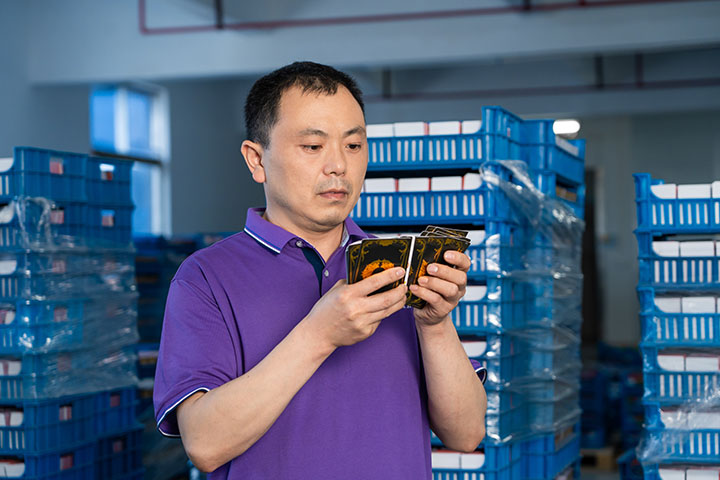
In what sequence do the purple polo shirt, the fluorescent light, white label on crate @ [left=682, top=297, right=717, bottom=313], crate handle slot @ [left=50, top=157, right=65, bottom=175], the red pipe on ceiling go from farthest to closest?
the fluorescent light < the red pipe on ceiling < crate handle slot @ [left=50, top=157, right=65, bottom=175] < white label on crate @ [left=682, top=297, right=717, bottom=313] < the purple polo shirt

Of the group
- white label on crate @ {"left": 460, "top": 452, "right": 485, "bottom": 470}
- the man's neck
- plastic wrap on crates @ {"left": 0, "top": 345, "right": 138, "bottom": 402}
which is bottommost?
white label on crate @ {"left": 460, "top": 452, "right": 485, "bottom": 470}

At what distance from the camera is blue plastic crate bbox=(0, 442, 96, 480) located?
14.6ft

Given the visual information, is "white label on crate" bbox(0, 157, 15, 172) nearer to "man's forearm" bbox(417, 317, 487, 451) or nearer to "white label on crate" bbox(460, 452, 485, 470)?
"white label on crate" bbox(460, 452, 485, 470)

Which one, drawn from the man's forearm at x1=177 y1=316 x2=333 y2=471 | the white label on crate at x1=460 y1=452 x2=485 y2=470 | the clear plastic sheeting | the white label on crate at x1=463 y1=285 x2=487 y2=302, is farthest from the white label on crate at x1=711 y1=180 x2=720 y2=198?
the clear plastic sheeting

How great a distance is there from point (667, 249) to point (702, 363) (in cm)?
53

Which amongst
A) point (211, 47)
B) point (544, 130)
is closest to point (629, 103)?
point (211, 47)

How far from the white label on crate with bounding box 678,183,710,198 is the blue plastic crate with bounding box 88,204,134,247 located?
3108mm

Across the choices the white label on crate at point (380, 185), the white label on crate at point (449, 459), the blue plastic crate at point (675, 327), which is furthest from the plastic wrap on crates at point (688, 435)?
the white label on crate at point (380, 185)

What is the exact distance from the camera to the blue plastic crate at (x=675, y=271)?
3.87m

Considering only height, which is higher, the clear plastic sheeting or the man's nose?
the man's nose

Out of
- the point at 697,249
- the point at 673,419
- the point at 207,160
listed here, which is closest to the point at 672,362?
the point at 673,419

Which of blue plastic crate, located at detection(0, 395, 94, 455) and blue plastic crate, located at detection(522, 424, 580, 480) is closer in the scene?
blue plastic crate, located at detection(522, 424, 580, 480)

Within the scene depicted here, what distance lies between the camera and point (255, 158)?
1790mm

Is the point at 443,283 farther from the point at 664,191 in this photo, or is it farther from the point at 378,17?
the point at 378,17
